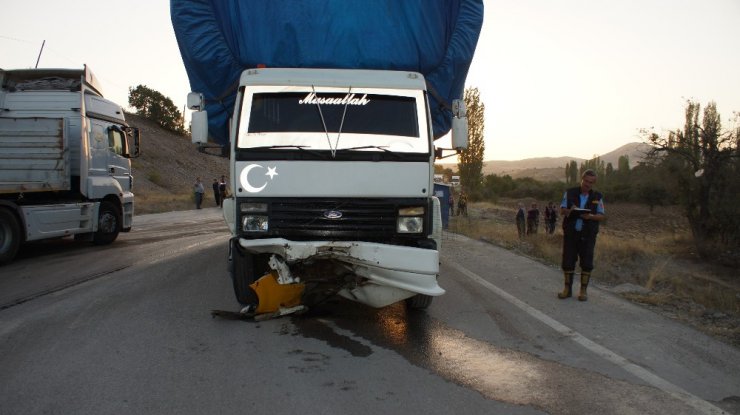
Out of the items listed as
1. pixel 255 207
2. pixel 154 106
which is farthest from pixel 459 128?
pixel 154 106

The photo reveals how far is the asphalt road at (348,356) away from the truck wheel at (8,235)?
6.45 ft

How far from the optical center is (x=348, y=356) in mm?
4797

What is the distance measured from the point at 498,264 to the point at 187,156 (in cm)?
5926

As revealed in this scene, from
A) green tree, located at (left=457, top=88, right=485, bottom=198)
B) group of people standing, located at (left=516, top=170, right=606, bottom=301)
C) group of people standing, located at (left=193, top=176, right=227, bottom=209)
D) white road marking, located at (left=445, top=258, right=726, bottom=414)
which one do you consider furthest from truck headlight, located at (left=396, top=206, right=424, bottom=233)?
green tree, located at (left=457, top=88, right=485, bottom=198)

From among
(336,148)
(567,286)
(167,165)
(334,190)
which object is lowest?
(567,286)

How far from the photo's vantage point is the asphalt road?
379cm

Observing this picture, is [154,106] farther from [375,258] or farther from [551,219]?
[375,258]

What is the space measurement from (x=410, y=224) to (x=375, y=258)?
57 cm

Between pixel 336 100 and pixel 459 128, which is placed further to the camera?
pixel 459 128

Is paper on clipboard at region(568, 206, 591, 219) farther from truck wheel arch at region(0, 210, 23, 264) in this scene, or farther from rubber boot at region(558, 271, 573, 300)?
truck wheel arch at region(0, 210, 23, 264)

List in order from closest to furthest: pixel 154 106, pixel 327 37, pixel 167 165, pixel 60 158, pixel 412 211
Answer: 1. pixel 412 211
2. pixel 327 37
3. pixel 60 158
4. pixel 167 165
5. pixel 154 106

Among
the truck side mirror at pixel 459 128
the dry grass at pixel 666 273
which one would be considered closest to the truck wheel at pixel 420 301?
the truck side mirror at pixel 459 128

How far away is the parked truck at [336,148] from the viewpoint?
5.41m

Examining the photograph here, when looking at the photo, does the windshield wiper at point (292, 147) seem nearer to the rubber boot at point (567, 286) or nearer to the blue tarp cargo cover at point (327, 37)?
the blue tarp cargo cover at point (327, 37)
